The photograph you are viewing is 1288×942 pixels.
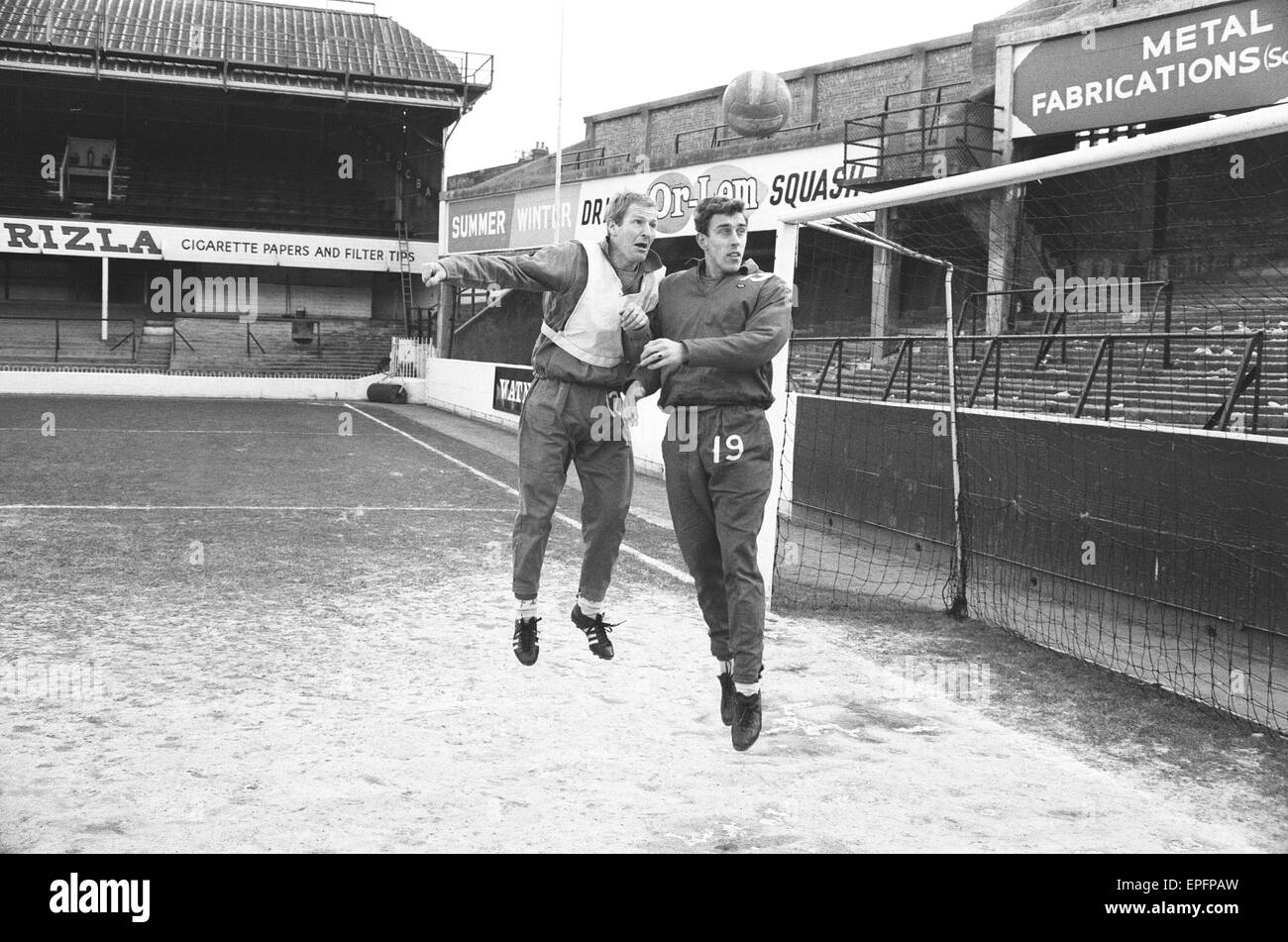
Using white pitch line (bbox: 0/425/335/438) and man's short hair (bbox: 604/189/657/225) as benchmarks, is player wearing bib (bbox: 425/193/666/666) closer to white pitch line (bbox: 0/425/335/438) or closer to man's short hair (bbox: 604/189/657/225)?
man's short hair (bbox: 604/189/657/225)

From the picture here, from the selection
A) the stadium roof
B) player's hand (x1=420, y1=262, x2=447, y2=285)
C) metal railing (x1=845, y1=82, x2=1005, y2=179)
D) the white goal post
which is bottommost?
player's hand (x1=420, y1=262, x2=447, y2=285)

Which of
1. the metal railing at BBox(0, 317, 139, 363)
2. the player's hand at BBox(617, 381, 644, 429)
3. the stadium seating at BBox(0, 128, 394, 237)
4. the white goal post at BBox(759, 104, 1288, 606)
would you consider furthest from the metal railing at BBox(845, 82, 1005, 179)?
the stadium seating at BBox(0, 128, 394, 237)

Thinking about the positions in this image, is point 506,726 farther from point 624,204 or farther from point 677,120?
point 677,120

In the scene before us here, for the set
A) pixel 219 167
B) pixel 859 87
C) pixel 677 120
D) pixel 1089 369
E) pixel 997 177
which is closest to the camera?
pixel 997 177

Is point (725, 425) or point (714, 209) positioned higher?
point (714, 209)

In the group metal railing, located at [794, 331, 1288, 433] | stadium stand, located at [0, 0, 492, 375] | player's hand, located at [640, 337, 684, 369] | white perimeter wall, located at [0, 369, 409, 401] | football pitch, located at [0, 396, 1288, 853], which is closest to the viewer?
football pitch, located at [0, 396, 1288, 853]

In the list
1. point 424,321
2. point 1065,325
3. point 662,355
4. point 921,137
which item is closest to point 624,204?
point 662,355

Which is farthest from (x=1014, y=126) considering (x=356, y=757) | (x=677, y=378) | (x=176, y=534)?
(x=356, y=757)

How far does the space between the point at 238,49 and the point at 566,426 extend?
1608 inches

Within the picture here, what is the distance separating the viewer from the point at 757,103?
21.4m

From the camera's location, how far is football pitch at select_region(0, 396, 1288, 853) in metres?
4.55

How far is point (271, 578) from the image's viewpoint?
30.3 ft

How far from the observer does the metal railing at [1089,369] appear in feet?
27.3

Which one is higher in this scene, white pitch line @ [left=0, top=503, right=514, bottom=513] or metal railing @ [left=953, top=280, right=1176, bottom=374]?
metal railing @ [left=953, top=280, right=1176, bottom=374]
